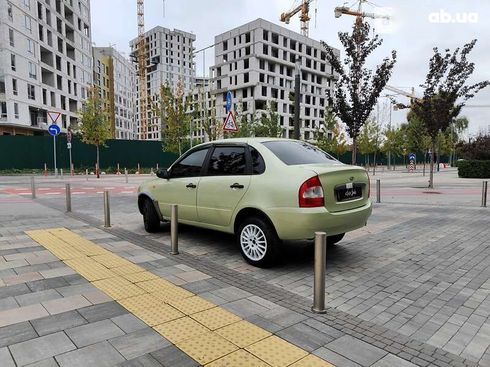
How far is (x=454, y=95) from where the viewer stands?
1567 centimetres

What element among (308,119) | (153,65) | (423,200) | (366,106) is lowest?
(423,200)

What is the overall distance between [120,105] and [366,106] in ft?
304

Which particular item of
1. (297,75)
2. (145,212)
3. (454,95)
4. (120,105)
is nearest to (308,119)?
(120,105)

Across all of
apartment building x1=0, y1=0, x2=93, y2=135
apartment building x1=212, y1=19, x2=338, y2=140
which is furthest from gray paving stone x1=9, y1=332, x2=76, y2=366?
apartment building x1=212, y1=19, x2=338, y2=140

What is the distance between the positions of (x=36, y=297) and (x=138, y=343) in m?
1.61

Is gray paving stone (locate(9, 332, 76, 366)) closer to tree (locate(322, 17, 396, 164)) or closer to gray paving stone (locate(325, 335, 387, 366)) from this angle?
gray paving stone (locate(325, 335, 387, 366))

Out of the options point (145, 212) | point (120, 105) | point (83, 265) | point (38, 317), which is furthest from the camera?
point (120, 105)

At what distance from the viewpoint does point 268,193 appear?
15.2ft

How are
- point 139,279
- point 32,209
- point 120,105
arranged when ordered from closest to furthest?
point 139,279 < point 32,209 < point 120,105

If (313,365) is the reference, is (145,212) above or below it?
above

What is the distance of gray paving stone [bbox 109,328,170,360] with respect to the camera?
9.21ft

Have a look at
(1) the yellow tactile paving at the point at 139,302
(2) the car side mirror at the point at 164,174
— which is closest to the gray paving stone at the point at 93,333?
(1) the yellow tactile paving at the point at 139,302

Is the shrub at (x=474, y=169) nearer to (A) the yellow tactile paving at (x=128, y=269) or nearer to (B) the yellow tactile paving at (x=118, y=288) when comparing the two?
(A) the yellow tactile paving at (x=128, y=269)

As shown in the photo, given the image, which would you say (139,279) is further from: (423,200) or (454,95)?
(454,95)
